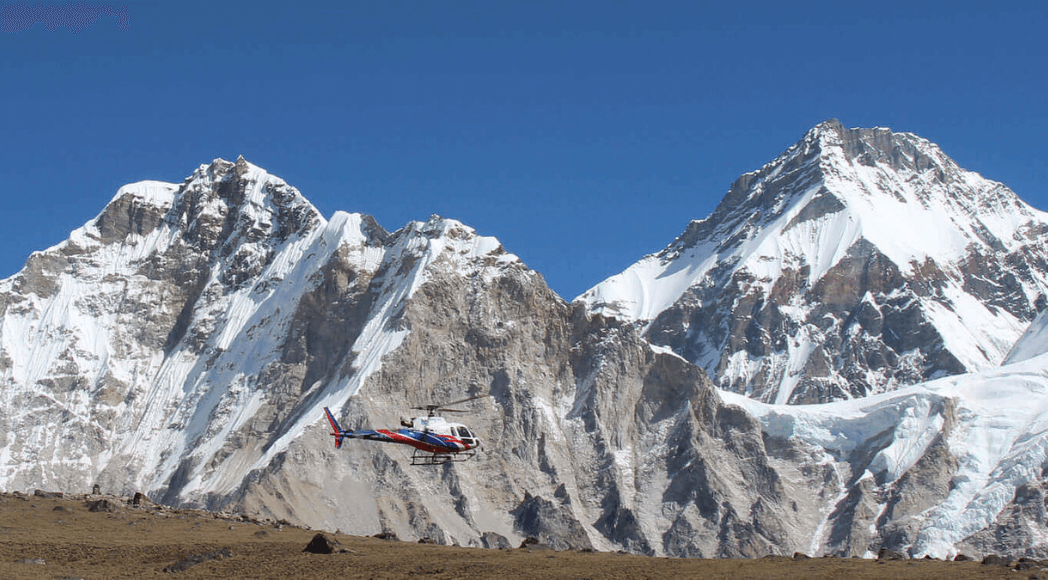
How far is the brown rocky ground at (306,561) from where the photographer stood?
8550 cm

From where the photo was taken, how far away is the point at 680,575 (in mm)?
84938

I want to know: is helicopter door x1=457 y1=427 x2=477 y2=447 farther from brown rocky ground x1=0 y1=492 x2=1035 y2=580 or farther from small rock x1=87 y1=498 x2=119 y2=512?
small rock x1=87 y1=498 x2=119 y2=512

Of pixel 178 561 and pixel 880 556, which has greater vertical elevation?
pixel 880 556

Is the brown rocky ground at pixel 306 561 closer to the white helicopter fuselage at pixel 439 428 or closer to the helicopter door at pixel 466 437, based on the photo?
the white helicopter fuselage at pixel 439 428

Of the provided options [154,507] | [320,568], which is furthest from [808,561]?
[154,507]

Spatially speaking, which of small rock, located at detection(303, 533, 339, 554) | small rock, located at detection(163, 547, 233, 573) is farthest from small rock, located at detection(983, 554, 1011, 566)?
small rock, located at detection(163, 547, 233, 573)

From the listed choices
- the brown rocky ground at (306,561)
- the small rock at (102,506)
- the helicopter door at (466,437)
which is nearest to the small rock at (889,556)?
the brown rocky ground at (306,561)

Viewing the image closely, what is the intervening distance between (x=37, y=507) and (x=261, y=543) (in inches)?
1037

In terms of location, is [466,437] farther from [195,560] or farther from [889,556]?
[195,560]

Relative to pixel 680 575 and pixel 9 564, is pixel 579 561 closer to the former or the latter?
pixel 680 575

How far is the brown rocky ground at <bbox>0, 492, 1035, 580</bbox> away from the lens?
85500 millimetres

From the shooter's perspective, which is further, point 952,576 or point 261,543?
point 261,543

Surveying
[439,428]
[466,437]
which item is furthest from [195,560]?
[466,437]

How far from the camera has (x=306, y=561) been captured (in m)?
90.0
